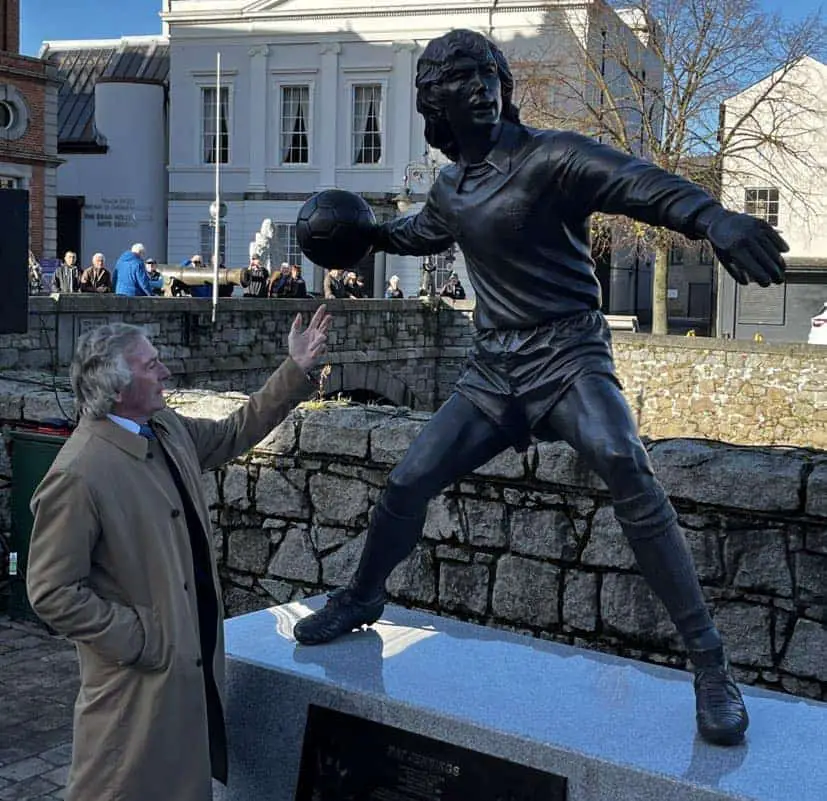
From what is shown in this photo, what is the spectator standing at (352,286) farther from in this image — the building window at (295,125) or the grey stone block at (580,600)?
the grey stone block at (580,600)

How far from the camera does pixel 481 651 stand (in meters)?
A: 4.04

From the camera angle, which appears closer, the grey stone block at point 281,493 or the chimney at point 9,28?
the grey stone block at point 281,493

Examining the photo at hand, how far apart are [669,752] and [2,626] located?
553 cm

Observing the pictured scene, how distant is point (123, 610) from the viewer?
3.23m

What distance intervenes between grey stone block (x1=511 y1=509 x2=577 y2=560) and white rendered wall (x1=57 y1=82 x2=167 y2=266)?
31.7m

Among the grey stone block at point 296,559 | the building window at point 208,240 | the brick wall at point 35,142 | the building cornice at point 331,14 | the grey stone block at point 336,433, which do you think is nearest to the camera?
the grey stone block at point 336,433

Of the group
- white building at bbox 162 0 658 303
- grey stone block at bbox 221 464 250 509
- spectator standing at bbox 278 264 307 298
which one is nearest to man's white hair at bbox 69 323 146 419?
grey stone block at bbox 221 464 250 509

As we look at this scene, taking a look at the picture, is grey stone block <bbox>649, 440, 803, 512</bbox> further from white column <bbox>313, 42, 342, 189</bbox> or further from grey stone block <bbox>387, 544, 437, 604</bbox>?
white column <bbox>313, 42, 342, 189</bbox>

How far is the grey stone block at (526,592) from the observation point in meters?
5.92

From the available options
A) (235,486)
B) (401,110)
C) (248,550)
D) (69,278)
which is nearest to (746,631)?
(248,550)

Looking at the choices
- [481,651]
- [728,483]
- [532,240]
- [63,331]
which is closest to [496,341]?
[532,240]

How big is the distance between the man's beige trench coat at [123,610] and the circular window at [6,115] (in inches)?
1106

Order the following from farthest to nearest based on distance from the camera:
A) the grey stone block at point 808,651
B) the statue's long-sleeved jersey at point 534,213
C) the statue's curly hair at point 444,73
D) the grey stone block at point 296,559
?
the grey stone block at point 296,559, the grey stone block at point 808,651, the statue's curly hair at point 444,73, the statue's long-sleeved jersey at point 534,213

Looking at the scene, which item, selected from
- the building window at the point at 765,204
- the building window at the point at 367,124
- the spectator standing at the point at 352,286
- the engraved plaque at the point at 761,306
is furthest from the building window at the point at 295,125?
the engraved plaque at the point at 761,306
